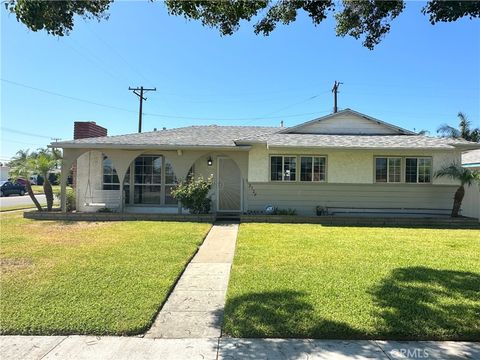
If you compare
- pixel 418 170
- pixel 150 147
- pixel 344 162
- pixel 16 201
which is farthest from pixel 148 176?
pixel 16 201

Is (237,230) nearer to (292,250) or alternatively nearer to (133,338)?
(292,250)

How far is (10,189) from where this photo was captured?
38.1 metres

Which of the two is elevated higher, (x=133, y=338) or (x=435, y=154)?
(x=435, y=154)

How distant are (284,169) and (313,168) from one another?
115cm

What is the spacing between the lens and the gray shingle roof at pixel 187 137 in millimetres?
15328

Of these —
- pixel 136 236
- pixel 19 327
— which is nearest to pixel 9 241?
pixel 136 236

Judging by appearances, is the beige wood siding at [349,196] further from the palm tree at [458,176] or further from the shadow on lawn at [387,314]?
the shadow on lawn at [387,314]

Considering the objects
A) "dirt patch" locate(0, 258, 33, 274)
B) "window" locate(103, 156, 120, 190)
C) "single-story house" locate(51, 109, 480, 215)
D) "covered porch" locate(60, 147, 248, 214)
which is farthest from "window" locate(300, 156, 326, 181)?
"dirt patch" locate(0, 258, 33, 274)

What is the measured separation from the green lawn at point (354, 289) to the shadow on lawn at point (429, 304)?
0.04 ft

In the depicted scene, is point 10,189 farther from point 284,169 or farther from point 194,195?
point 284,169

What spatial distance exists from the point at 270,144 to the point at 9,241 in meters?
8.86

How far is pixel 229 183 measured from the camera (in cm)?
1630

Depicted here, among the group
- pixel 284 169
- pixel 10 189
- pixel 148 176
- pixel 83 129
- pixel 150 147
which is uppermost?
pixel 83 129

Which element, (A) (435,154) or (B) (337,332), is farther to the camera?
(A) (435,154)
